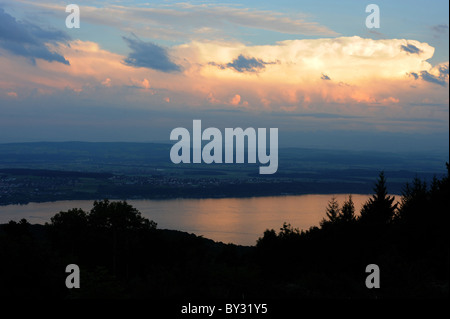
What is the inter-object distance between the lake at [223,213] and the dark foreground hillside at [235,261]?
34.9 m

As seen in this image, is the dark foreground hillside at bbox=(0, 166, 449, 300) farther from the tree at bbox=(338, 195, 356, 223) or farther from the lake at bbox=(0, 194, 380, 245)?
the lake at bbox=(0, 194, 380, 245)

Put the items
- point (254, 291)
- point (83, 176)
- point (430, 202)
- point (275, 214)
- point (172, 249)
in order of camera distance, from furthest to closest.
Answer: point (83, 176)
point (275, 214)
point (172, 249)
point (430, 202)
point (254, 291)

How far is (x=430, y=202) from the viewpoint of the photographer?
81.2 feet

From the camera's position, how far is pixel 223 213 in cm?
8838

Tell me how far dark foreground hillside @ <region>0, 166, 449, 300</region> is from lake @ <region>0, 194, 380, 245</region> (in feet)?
115

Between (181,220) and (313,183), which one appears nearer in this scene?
(181,220)

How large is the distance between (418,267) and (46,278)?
40.2ft

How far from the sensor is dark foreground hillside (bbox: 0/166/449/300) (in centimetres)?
1385

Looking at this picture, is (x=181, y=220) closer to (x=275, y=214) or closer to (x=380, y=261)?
(x=275, y=214)

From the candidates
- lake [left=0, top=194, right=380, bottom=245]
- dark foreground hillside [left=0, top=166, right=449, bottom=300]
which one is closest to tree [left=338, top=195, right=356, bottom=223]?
dark foreground hillside [left=0, top=166, right=449, bottom=300]

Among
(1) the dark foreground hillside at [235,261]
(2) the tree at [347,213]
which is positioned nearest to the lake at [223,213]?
(2) the tree at [347,213]

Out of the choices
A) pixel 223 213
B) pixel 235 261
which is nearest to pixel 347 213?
pixel 235 261

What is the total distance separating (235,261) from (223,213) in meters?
64.8
